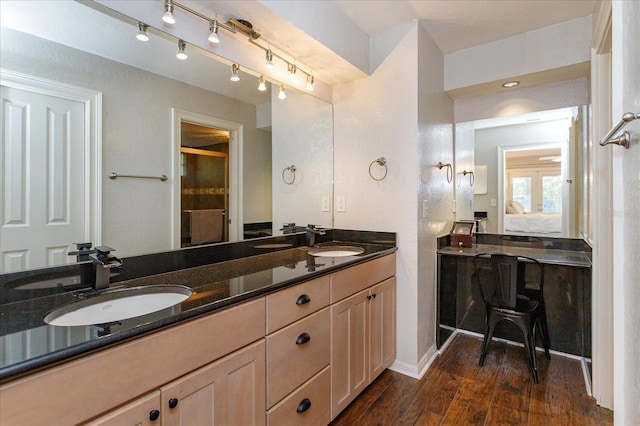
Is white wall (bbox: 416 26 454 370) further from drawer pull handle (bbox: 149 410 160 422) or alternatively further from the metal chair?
drawer pull handle (bbox: 149 410 160 422)

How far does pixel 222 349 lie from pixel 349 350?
0.91 meters

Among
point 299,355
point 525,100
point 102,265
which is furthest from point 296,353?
point 525,100

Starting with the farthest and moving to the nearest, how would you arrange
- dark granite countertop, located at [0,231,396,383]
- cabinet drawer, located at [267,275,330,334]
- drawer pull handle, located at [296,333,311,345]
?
1. drawer pull handle, located at [296,333,311,345]
2. cabinet drawer, located at [267,275,330,334]
3. dark granite countertop, located at [0,231,396,383]

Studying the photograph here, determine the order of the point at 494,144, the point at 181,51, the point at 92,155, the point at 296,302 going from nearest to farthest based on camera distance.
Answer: the point at 92,155 < the point at 296,302 < the point at 181,51 < the point at 494,144

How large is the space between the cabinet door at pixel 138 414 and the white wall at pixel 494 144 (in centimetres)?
297

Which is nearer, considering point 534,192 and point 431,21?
point 431,21

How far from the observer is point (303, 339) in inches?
57.6

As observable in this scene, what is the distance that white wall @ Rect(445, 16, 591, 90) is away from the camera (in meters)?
2.21

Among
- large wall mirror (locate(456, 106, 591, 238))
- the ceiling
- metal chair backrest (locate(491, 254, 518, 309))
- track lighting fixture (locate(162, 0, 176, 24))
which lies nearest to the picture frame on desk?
large wall mirror (locate(456, 106, 591, 238))

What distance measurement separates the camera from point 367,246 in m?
2.37

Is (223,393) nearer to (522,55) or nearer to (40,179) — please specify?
(40,179)

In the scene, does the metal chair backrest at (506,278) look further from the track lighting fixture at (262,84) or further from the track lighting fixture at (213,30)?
the track lighting fixture at (213,30)

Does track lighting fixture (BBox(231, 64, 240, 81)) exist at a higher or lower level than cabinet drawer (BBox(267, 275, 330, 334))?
higher

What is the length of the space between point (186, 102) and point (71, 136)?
56 centimetres
